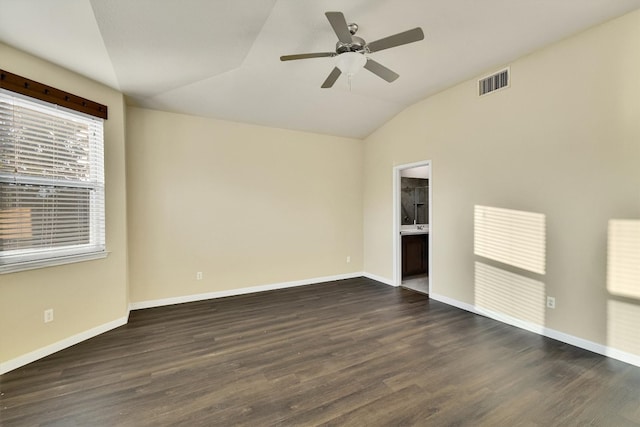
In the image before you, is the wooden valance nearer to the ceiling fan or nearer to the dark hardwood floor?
the ceiling fan

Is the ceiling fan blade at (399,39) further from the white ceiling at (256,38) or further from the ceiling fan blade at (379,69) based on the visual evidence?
the white ceiling at (256,38)

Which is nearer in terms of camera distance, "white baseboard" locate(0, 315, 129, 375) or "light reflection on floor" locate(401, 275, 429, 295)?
"white baseboard" locate(0, 315, 129, 375)

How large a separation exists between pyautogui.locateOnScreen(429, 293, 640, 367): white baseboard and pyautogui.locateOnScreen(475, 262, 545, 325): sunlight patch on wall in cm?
5

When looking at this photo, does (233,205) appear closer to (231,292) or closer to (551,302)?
(231,292)

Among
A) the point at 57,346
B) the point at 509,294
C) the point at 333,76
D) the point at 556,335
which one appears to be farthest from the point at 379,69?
the point at 57,346

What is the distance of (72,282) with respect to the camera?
286 centimetres

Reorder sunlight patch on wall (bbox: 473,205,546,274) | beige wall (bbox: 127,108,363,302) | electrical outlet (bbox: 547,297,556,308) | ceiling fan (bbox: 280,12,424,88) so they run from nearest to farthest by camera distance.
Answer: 1. ceiling fan (bbox: 280,12,424,88)
2. electrical outlet (bbox: 547,297,556,308)
3. sunlight patch on wall (bbox: 473,205,546,274)
4. beige wall (bbox: 127,108,363,302)

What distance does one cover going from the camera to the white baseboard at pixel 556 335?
8.06ft

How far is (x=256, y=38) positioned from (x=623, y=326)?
425 centimetres

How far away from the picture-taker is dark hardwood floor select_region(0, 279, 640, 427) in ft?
6.10

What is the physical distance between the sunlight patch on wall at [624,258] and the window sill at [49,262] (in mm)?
5074

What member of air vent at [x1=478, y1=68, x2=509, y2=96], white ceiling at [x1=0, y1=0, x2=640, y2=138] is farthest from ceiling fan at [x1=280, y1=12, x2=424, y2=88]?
air vent at [x1=478, y1=68, x2=509, y2=96]

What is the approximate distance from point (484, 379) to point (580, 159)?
7.42 ft

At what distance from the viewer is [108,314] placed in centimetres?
319
